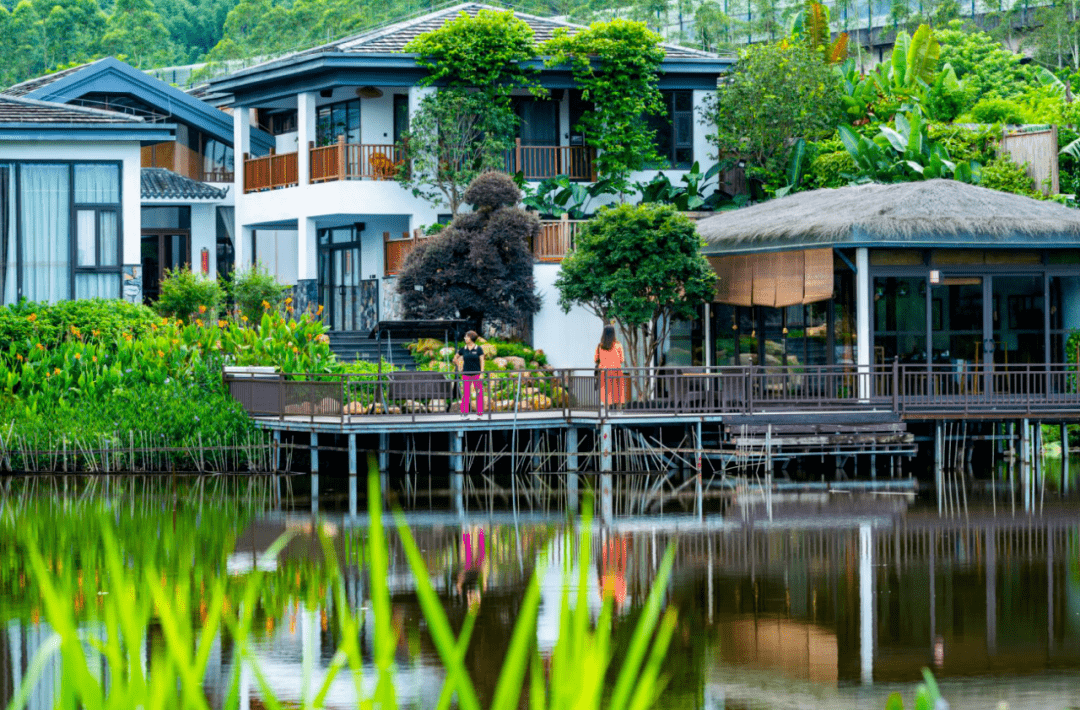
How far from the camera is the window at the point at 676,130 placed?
38.6 meters

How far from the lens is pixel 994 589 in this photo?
15891mm

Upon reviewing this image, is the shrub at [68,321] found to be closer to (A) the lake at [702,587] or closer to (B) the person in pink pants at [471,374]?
(A) the lake at [702,587]

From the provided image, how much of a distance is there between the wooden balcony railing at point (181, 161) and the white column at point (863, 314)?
22156mm

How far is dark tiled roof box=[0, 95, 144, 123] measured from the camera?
30250 millimetres

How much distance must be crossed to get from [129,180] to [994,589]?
20.6m

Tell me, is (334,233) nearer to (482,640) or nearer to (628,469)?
(628,469)

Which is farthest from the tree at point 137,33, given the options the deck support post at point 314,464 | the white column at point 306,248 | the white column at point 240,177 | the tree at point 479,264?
the deck support post at point 314,464

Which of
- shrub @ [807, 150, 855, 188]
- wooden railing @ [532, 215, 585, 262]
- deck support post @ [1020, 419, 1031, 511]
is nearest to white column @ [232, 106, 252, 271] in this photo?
wooden railing @ [532, 215, 585, 262]

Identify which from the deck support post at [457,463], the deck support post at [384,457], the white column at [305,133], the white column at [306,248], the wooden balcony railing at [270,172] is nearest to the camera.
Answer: the deck support post at [457,463]

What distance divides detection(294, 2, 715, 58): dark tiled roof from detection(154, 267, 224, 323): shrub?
6487 millimetres

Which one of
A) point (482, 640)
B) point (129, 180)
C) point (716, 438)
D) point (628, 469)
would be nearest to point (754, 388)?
point (716, 438)

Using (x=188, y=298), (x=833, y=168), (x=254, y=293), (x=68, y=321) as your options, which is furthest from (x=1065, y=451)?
(x=68, y=321)

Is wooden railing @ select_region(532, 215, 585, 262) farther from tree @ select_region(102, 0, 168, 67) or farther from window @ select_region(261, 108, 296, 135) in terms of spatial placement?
tree @ select_region(102, 0, 168, 67)

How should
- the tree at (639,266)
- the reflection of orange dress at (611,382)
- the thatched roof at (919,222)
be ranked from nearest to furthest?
the reflection of orange dress at (611,382)
the thatched roof at (919,222)
the tree at (639,266)
